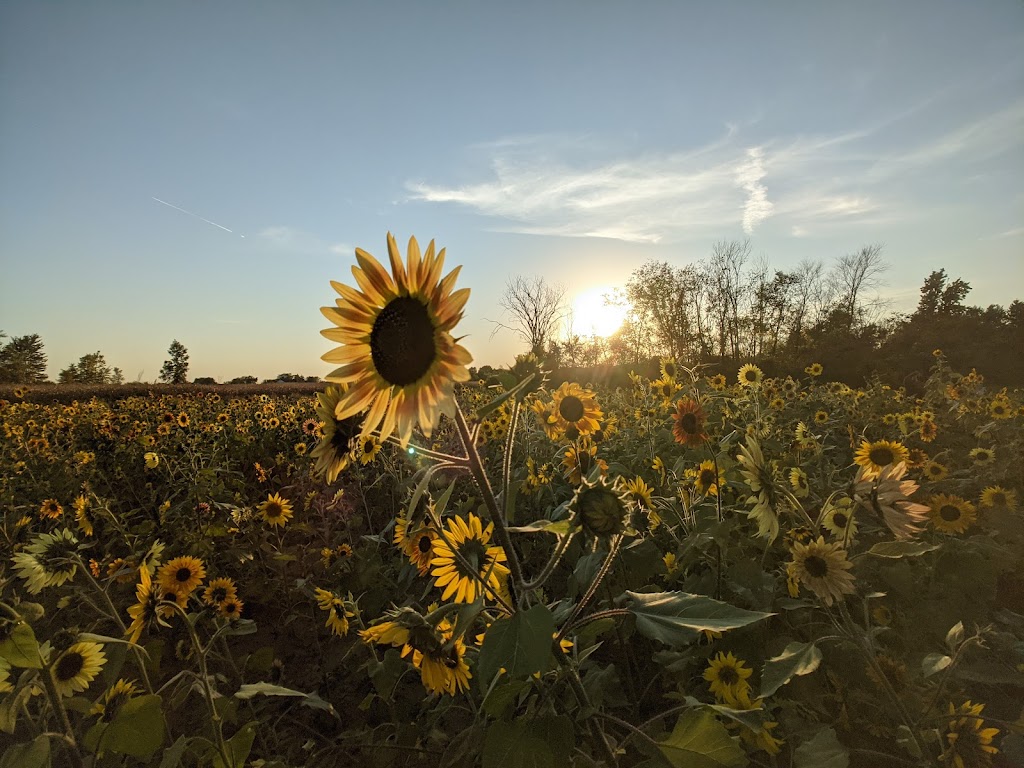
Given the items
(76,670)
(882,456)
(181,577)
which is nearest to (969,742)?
(882,456)

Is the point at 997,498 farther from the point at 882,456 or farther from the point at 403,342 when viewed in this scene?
the point at 403,342

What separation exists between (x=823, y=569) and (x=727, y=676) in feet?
1.50

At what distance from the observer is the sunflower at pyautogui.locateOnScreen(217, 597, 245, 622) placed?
2.41 metres

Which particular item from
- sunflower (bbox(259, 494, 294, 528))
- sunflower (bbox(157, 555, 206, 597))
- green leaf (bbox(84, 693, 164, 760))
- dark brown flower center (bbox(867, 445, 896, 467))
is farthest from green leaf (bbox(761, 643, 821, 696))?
sunflower (bbox(259, 494, 294, 528))

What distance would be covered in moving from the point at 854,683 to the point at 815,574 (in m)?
0.66

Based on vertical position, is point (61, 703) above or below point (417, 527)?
below

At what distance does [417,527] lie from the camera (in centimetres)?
200

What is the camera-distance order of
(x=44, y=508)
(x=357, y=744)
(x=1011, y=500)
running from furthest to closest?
(x=44, y=508)
(x=1011, y=500)
(x=357, y=744)

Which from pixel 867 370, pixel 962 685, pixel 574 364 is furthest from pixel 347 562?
pixel 867 370

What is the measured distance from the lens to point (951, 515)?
242 cm

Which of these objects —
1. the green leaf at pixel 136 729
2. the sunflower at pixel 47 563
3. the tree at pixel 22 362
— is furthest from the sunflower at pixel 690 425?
the tree at pixel 22 362

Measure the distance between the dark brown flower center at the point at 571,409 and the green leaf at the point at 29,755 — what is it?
81.1 inches

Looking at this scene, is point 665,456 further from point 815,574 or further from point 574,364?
point 574,364

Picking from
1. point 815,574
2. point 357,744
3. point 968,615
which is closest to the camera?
point 815,574
